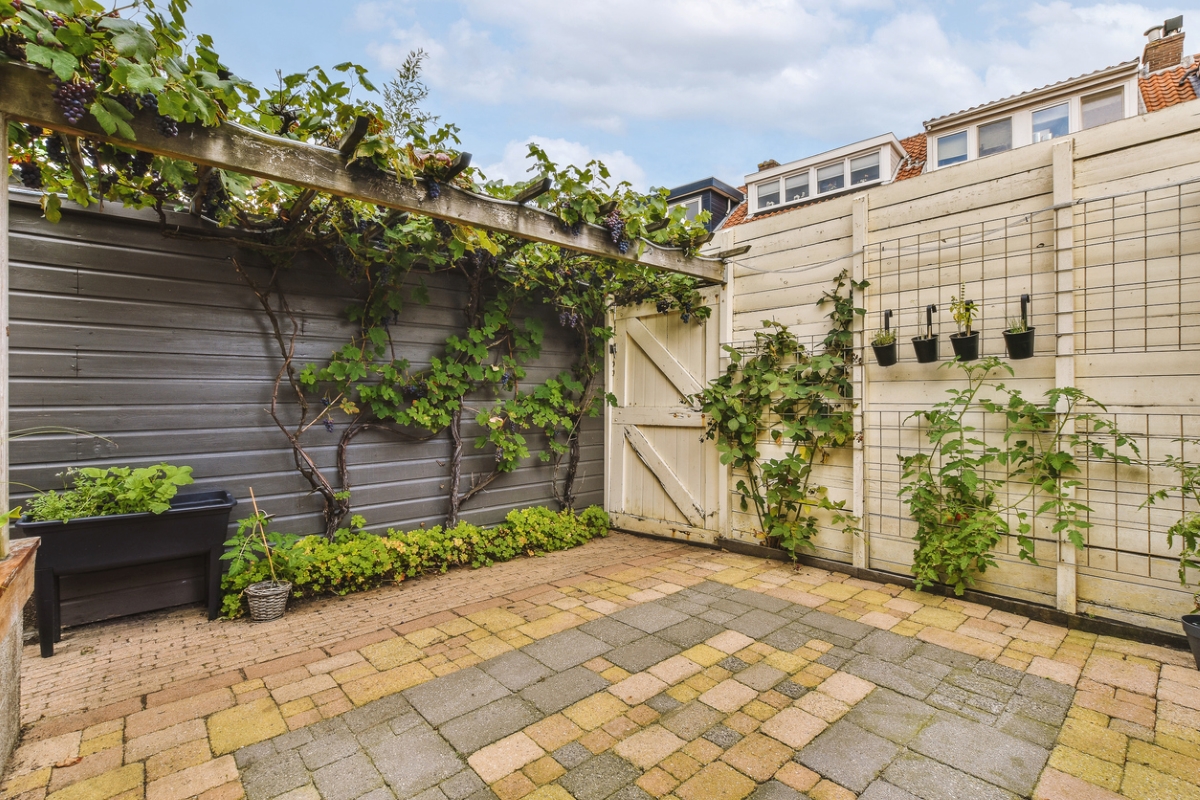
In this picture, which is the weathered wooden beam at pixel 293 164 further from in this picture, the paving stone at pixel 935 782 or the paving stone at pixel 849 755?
the paving stone at pixel 935 782

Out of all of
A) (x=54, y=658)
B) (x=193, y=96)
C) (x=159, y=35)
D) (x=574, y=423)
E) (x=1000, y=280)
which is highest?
(x=159, y=35)

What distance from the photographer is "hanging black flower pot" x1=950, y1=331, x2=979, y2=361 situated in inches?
111

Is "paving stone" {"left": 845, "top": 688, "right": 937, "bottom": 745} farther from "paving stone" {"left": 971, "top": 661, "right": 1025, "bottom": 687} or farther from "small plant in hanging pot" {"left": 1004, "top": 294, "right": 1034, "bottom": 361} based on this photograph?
"small plant in hanging pot" {"left": 1004, "top": 294, "right": 1034, "bottom": 361}

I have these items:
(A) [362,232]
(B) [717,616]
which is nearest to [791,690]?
(B) [717,616]

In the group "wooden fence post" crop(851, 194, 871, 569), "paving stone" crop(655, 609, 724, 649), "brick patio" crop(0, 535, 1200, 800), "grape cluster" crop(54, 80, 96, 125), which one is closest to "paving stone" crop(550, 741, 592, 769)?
"brick patio" crop(0, 535, 1200, 800)

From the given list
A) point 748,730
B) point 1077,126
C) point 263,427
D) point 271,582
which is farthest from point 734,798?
point 1077,126

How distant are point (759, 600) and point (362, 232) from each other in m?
3.20

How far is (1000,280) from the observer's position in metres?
2.88

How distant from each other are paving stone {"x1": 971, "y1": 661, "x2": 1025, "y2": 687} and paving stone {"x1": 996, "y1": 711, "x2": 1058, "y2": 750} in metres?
0.28

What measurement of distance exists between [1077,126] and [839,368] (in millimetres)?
9115

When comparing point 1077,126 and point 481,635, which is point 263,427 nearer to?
point 481,635

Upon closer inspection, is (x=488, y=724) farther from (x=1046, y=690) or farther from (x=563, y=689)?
(x=1046, y=690)

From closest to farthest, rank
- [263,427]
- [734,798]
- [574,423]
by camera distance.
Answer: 1. [734,798]
2. [263,427]
3. [574,423]

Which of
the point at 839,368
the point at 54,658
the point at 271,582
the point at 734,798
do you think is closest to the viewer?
the point at 734,798
